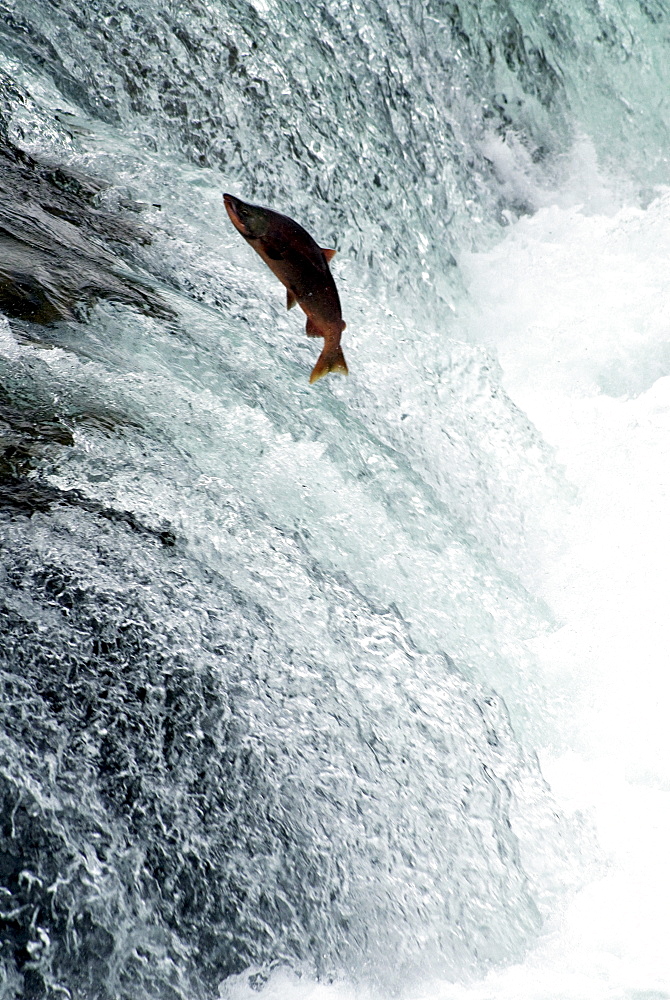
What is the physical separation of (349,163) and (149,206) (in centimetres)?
72

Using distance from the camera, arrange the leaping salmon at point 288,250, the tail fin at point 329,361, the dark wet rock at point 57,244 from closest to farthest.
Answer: the leaping salmon at point 288,250 → the tail fin at point 329,361 → the dark wet rock at point 57,244

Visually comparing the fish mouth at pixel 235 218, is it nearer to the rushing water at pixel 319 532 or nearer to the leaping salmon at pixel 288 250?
the leaping salmon at pixel 288 250

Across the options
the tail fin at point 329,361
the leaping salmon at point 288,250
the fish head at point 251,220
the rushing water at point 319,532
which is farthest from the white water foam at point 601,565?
the fish head at point 251,220

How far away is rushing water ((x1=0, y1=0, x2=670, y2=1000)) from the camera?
1295mm

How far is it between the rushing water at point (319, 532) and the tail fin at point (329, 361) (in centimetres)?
19

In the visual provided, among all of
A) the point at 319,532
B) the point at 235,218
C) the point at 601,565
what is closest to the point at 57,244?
the point at 235,218

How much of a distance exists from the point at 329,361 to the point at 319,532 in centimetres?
32

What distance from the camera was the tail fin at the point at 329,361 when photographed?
5.74 ft

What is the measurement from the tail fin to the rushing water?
185 millimetres

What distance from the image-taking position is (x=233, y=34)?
275cm

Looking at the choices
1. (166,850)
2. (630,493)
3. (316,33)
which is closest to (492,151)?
(316,33)

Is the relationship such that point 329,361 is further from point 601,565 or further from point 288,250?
point 601,565

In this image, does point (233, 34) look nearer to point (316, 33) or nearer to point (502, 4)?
point (316, 33)

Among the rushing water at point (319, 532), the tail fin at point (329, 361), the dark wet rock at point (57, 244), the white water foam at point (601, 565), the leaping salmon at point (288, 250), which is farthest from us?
the dark wet rock at point (57, 244)
